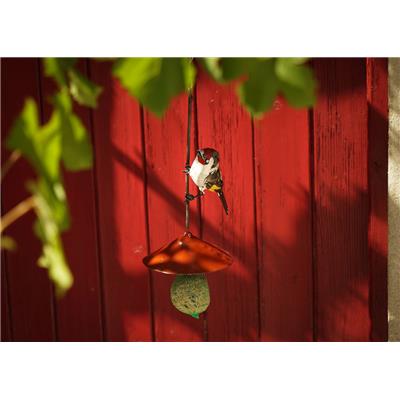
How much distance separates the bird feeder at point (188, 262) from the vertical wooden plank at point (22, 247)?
2.31 feet

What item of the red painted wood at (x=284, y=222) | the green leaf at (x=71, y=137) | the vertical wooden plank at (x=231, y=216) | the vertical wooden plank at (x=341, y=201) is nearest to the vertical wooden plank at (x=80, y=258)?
the vertical wooden plank at (x=231, y=216)

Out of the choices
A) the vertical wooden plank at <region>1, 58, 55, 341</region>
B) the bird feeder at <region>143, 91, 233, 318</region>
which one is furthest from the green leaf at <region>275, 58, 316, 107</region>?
the vertical wooden plank at <region>1, 58, 55, 341</region>

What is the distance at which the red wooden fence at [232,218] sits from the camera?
200cm

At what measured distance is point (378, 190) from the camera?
2.02m

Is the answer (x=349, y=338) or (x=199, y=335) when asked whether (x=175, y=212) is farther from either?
(x=349, y=338)

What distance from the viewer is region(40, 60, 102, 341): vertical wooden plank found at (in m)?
2.04

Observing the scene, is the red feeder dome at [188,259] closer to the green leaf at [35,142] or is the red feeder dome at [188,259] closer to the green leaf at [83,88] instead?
the green leaf at [83,88]

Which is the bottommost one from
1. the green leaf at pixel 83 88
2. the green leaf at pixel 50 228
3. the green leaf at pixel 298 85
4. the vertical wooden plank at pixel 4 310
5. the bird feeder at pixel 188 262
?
the vertical wooden plank at pixel 4 310

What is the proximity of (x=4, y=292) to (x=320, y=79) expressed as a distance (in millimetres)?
1268

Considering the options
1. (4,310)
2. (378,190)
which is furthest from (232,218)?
(4,310)

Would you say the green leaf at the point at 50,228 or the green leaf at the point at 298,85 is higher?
the green leaf at the point at 298,85

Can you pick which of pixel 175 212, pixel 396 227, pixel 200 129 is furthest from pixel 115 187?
pixel 396 227

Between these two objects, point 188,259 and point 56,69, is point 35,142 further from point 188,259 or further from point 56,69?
point 188,259

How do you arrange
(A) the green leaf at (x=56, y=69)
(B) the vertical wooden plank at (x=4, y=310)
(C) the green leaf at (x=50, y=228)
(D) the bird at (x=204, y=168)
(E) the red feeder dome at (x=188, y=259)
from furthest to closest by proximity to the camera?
(B) the vertical wooden plank at (x=4, y=310) → (D) the bird at (x=204, y=168) → (E) the red feeder dome at (x=188, y=259) → (A) the green leaf at (x=56, y=69) → (C) the green leaf at (x=50, y=228)
